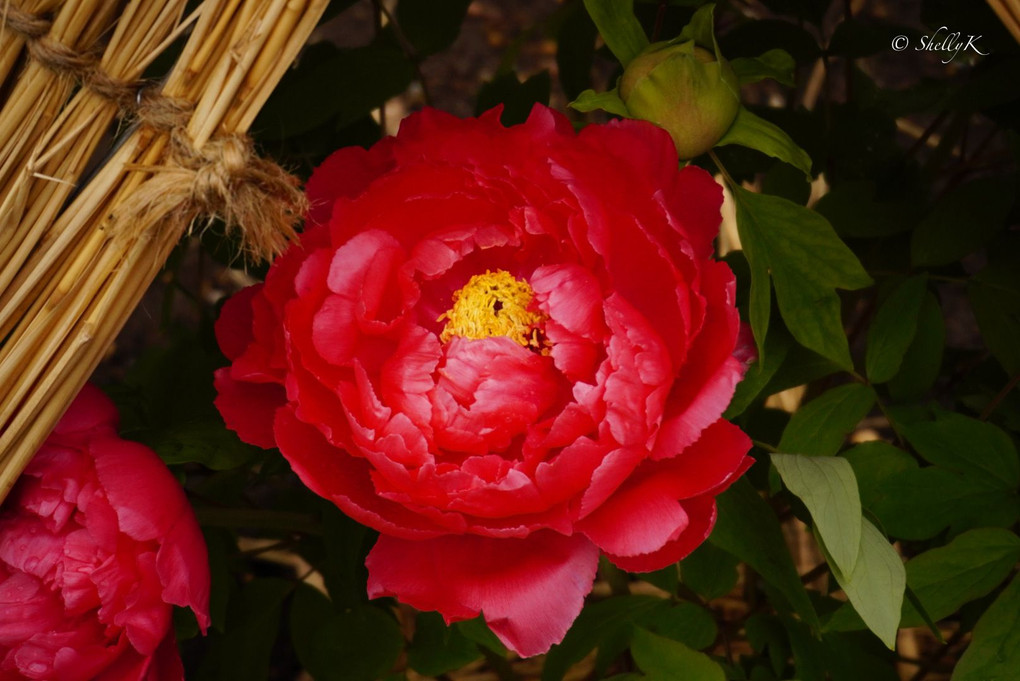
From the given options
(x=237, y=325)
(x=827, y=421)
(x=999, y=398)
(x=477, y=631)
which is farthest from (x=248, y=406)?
(x=999, y=398)

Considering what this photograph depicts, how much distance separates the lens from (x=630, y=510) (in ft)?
1.24

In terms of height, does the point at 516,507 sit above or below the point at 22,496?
above

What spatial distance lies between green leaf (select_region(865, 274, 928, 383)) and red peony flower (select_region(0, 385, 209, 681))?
0.36m

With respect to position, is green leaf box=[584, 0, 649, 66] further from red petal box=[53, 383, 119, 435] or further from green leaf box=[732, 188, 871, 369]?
red petal box=[53, 383, 119, 435]

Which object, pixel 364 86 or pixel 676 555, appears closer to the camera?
pixel 676 555

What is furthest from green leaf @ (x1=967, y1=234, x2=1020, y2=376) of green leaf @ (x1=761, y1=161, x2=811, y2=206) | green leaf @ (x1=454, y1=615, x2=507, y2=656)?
green leaf @ (x1=454, y1=615, x2=507, y2=656)

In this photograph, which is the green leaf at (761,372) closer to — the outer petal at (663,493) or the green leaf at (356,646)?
the outer petal at (663,493)

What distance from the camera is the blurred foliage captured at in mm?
440

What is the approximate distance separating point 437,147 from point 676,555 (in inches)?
7.5

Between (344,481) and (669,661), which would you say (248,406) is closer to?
(344,481)

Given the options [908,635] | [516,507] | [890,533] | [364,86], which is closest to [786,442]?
[890,533]

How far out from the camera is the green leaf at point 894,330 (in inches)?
21.0

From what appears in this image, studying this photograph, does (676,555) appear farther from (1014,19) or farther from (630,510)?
(1014,19)

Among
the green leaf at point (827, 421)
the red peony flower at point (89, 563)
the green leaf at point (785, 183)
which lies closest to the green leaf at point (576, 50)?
the green leaf at point (785, 183)
